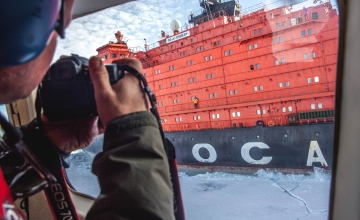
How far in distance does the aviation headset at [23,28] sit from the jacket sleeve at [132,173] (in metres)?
0.21

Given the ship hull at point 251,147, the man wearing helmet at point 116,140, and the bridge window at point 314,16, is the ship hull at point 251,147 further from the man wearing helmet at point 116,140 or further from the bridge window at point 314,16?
the man wearing helmet at point 116,140

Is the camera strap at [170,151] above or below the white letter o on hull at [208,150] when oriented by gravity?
above

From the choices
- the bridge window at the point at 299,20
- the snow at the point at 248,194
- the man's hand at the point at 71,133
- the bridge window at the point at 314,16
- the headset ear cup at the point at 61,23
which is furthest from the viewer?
the bridge window at the point at 299,20

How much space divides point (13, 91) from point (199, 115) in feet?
12.2

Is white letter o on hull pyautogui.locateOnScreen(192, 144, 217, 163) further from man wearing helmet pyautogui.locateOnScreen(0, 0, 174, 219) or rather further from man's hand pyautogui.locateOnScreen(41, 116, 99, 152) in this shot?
man wearing helmet pyautogui.locateOnScreen(0, 0, 174, 219)

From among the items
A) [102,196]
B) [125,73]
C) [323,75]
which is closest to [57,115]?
[125,73]

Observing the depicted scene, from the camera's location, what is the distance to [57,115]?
79 cm

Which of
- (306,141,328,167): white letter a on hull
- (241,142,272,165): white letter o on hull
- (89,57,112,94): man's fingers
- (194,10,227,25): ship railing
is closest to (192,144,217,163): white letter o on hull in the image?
(241,142,272,165): white letter o on hull

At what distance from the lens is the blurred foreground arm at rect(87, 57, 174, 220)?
49cm

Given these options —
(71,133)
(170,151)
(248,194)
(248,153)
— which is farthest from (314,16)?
(71,133)

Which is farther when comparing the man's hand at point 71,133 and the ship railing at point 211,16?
the ship railing at point 211,16

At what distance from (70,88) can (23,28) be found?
11.8 inches

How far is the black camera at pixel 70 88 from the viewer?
704 millimetres

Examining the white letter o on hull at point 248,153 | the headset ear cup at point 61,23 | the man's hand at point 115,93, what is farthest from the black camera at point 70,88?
the white letter o on hull at point 248,153
